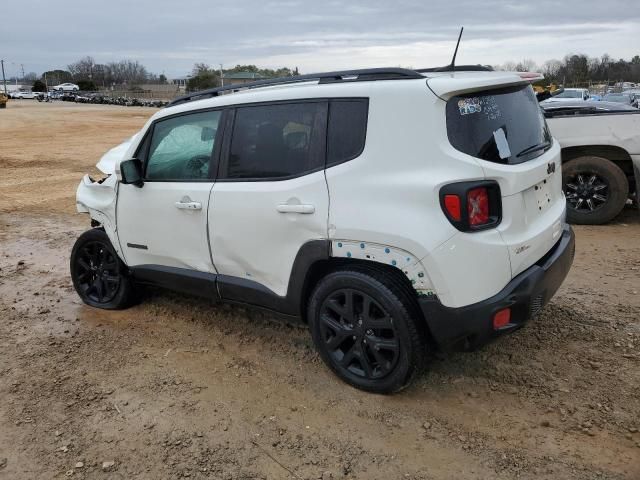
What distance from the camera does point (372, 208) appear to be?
3148 millimetres

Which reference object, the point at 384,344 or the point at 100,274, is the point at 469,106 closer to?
the point at 384,344

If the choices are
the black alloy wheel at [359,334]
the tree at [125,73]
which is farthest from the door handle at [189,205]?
the tree at [125,73]

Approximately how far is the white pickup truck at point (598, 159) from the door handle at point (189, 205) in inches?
207

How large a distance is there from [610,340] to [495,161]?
1.88 meters

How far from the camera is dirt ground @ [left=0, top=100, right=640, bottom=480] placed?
2.93 metres

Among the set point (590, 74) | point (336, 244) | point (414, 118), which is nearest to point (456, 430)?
point (336, 244)

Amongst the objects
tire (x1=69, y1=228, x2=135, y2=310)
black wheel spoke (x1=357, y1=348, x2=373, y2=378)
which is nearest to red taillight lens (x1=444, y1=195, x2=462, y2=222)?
black wheel spoke (x1=357, y1=348, x2=373, y2=378)

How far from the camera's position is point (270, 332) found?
14.6ft

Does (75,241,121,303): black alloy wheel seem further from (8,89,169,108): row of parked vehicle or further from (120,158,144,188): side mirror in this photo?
(8,89,169,108): row of parked vehicle

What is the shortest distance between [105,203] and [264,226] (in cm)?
181

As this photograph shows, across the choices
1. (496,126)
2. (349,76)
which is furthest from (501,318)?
(349,76)

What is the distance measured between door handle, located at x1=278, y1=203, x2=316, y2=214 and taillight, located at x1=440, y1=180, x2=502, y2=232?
804 mm

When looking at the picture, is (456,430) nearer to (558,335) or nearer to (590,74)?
(558,335)

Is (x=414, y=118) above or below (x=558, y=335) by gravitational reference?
above
